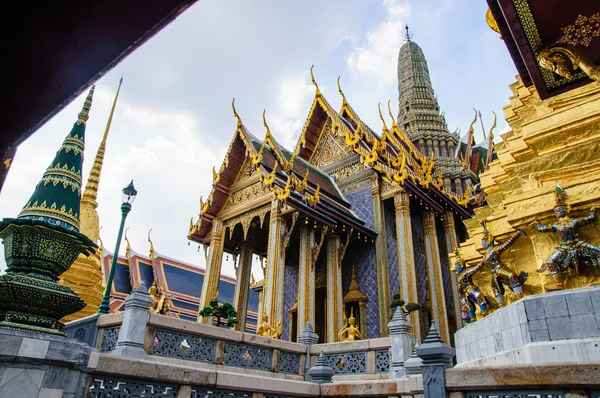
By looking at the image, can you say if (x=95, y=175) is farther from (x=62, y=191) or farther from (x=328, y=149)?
(x=62, y=191)

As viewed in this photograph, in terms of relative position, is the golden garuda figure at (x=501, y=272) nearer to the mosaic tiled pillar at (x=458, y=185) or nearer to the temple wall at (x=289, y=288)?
the temple wall at (x=289, y=288)

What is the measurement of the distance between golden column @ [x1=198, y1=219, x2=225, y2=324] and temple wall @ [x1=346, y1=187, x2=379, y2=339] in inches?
149

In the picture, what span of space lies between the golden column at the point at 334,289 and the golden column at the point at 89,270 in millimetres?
5030

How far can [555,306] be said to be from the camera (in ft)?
12.4

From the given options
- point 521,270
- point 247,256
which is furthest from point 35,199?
point 247,256

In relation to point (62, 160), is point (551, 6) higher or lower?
higher

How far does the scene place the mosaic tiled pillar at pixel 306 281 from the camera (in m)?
9.80

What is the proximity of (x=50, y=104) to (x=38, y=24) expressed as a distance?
0.16 m

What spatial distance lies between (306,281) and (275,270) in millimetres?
829

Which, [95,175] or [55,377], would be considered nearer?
[55,377]

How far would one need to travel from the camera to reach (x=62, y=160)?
10.1 ft

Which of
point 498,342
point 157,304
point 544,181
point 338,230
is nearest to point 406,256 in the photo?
point 338,230

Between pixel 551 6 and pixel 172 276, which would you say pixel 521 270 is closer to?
pixel 551 6

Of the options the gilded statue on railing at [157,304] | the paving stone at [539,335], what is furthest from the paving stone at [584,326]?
the gilded statue on railing at [157,304]
